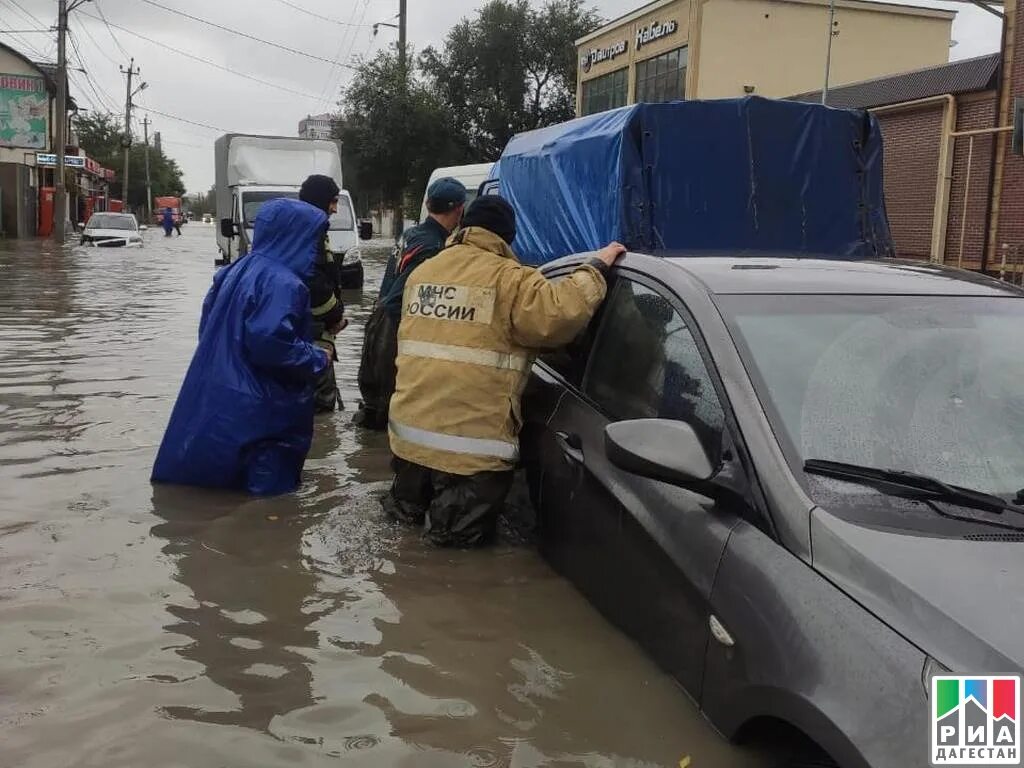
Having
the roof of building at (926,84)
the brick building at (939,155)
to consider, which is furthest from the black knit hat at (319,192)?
the brick building at (939,155)

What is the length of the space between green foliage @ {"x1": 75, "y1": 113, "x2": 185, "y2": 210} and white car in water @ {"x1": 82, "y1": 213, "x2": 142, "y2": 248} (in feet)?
149

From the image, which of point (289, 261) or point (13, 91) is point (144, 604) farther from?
point (13, 91)

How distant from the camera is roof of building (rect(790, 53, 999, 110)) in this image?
776 inches

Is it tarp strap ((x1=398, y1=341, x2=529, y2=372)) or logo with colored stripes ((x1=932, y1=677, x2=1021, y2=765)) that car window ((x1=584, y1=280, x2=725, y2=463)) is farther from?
logo with colored stripes ((x1=932, y1=677, x2=1021, y2=765))

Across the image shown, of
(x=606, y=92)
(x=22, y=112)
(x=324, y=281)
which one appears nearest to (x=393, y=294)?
(x=324, y=281)

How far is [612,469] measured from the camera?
3250 mm

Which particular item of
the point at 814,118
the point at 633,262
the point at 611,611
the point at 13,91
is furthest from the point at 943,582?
the point at 13,91

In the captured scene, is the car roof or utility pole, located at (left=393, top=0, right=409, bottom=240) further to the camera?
utility pole, located at (left=393, top=0, right=409, bottom=240)

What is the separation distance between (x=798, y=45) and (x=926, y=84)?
633 inches

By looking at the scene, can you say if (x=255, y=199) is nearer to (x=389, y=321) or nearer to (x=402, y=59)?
(x=389, y=321)

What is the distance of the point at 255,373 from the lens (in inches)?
196

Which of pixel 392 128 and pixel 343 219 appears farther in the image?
pixel 392 128

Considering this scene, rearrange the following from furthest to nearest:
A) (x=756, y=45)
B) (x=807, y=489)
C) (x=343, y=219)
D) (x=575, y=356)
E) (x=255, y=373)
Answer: (x=756, y=45), (x=343, y=219), (x=255, y=373), (x=575, y=356), (x=807, y=489)

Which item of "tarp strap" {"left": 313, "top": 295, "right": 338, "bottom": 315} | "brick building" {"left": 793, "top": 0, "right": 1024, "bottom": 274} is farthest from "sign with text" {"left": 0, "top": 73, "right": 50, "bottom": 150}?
"tarp strap" {"left": 313, "top": 295, "right": 338, "bottom": 315}
